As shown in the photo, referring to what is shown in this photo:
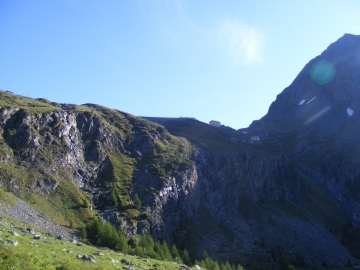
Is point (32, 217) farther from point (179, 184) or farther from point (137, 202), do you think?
point (179, 184)

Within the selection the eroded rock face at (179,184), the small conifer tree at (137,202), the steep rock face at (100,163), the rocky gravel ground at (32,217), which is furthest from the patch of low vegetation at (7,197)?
the small conifer tree at (137,202)

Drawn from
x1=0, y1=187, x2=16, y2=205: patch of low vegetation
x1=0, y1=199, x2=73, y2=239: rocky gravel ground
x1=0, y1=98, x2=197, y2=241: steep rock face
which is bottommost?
x1=0, y1=199, x2=73, y2=239: rocky gravel ground

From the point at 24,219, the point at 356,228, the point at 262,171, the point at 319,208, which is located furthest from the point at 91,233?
the point at 356,228

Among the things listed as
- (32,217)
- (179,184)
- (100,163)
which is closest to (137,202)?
(100,163)

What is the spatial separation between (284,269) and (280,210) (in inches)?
1541

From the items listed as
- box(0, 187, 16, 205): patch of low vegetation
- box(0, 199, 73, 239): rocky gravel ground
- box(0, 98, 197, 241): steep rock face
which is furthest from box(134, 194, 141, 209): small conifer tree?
box(0, 187, 16, 205): patch of low vegetation

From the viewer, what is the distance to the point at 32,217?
5853cm

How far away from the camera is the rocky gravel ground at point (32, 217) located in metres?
55.8

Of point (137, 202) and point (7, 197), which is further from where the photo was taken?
point (137, 202)

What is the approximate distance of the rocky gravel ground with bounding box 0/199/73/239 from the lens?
55812mm

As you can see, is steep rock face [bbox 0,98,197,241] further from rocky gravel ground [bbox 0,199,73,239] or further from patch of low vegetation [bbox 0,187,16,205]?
rocky gravel ground [bbox 0,199,73,239]

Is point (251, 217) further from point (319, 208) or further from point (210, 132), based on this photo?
point (210, 132)

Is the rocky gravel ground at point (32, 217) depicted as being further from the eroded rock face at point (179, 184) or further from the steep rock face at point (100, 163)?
the eroded rock face at point (179, 184)

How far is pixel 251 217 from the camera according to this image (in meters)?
105
